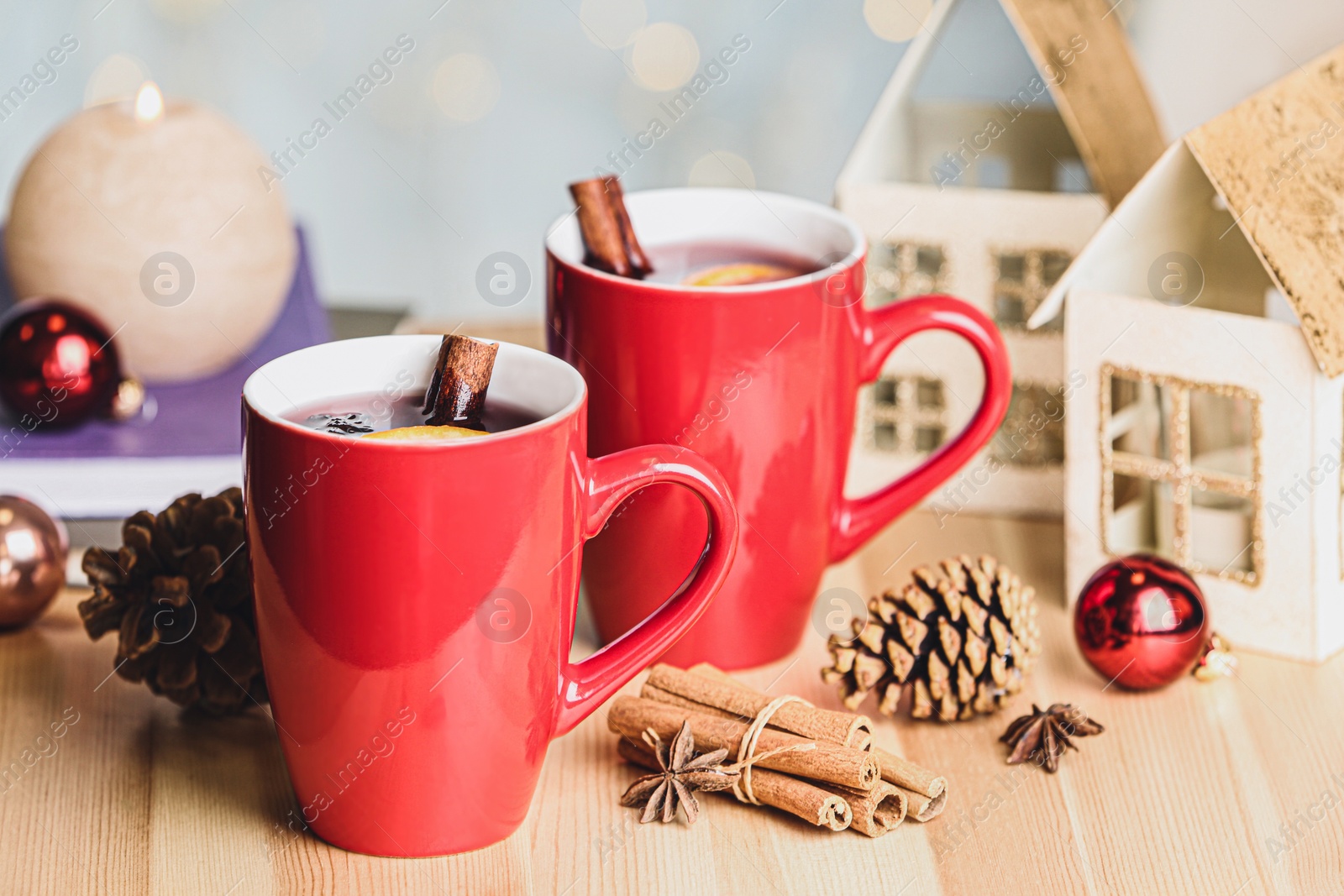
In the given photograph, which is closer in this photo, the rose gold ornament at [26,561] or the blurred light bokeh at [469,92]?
the rose gold ornament at [26,561]

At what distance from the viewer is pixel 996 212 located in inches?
35.9

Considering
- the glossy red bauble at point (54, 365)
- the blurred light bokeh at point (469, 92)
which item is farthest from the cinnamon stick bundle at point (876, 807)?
the blurred light bokeh at point (469, 92)

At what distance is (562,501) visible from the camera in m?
0.59

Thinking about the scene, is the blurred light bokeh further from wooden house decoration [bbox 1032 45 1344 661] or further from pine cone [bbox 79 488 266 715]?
pine cone [bbox 79 488 266 715]

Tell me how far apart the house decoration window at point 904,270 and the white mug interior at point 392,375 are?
1.25 feet

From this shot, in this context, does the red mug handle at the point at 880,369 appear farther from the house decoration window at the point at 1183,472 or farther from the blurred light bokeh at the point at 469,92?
the blurred light bokeh at the point at 469,92

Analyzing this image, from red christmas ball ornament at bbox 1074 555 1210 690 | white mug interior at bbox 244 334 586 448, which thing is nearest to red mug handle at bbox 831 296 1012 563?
red christmas ball ornament at bbox 1074 555 1210 690

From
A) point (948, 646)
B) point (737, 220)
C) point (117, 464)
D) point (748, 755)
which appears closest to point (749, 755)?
point (748, 755)

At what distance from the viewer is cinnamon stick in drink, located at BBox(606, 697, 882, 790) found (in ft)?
2.08

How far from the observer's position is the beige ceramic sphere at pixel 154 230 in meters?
0.90

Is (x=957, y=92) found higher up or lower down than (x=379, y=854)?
higher up

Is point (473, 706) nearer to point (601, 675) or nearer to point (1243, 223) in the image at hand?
point (601, 675)

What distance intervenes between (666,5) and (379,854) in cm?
92

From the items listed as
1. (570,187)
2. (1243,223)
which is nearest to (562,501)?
(570,187)
